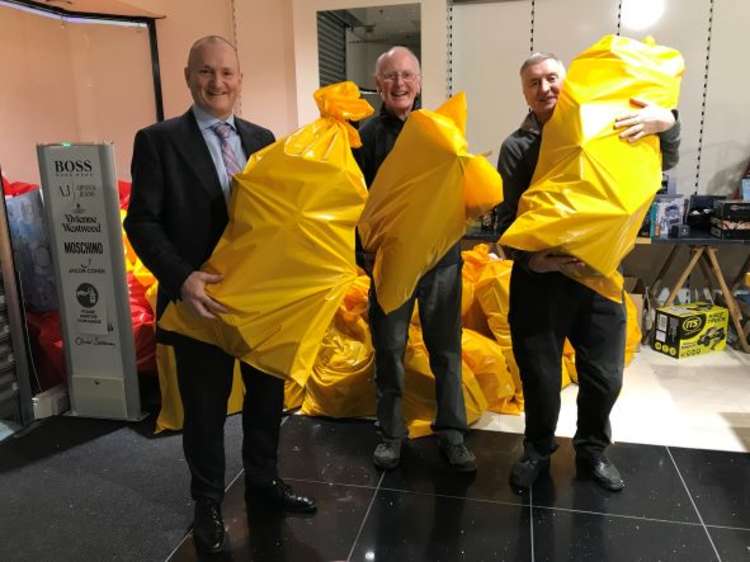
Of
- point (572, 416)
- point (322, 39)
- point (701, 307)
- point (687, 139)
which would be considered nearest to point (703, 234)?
point (701, 307)

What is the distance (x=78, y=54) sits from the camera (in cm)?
456

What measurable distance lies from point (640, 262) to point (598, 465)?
2.44 meters

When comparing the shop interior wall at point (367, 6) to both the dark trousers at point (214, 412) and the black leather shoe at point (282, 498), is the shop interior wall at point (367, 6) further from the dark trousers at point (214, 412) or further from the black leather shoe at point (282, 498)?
the black leather shoe at point (282, 498)

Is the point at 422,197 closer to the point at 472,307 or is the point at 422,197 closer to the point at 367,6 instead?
the point at 472,307

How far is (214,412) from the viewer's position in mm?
1744

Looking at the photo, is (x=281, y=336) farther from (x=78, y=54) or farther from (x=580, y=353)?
(x=78, y=54)

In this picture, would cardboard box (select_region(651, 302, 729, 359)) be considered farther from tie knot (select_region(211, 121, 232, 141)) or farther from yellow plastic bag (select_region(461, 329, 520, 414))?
tie knot (select_region(211, 121, 232, 141))

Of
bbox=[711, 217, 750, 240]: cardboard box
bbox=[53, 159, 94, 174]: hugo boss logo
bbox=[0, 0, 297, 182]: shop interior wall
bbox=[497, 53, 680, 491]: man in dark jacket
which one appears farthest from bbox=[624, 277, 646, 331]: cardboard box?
bbox=[53, 159, 94, 174]: hugo boss logo

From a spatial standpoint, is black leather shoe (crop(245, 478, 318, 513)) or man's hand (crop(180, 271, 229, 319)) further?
black leather shoe (crop(245, 478, 318, 513))

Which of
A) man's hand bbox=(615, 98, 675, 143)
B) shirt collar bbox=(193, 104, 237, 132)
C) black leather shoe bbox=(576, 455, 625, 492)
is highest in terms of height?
shirt collar bbox=(193, 104, 237, 132)

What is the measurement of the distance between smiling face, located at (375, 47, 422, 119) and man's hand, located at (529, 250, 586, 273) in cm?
72

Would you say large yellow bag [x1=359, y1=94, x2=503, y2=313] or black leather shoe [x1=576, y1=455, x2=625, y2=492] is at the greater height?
large yellow bag [x1=359, y1=94, x2=503, y2=313]

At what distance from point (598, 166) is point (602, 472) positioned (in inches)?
45.3

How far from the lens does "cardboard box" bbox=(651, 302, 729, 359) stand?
3.44 meters
